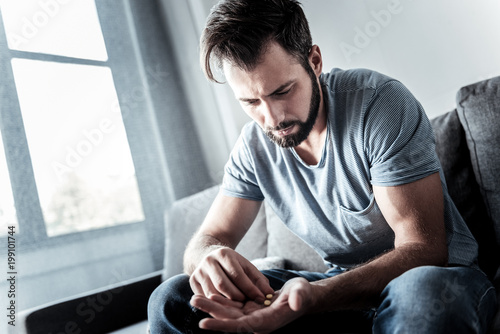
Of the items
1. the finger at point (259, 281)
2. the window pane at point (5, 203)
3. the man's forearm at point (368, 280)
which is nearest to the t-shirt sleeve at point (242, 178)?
the finger at point (259, 281)

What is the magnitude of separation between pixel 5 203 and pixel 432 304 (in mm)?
1554

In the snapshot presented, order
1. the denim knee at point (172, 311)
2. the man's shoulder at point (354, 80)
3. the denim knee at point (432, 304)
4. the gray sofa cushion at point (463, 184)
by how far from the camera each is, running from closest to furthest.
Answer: the denim knee at point (432, 304) → the denim knee at point (172, 311) → the man's shoulder at point (354, 80) → the gray sofa cushion at point (463, 184)

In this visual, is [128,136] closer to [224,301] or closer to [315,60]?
[315,60]

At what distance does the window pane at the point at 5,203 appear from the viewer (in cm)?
165

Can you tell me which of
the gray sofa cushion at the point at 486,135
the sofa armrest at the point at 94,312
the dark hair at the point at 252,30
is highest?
the dark hair at the point at 252,30

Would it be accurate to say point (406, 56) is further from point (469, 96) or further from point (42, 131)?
point (42, 131)

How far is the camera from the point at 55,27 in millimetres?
2027

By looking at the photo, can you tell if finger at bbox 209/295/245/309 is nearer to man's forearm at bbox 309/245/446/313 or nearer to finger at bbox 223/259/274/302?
finger at bbox 223/259/274/302

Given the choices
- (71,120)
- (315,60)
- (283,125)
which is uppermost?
(71,120)

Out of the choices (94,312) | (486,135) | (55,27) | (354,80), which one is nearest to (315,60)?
(354,80)

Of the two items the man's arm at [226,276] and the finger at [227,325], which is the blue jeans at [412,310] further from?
the finger at [227,325]

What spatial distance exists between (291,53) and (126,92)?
138 centimetres

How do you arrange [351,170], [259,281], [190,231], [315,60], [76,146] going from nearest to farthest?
[259,281]
[351,170]
[315,60]
[190,231]
[76,146]

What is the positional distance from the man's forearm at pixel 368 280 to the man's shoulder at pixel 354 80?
1.31ft
